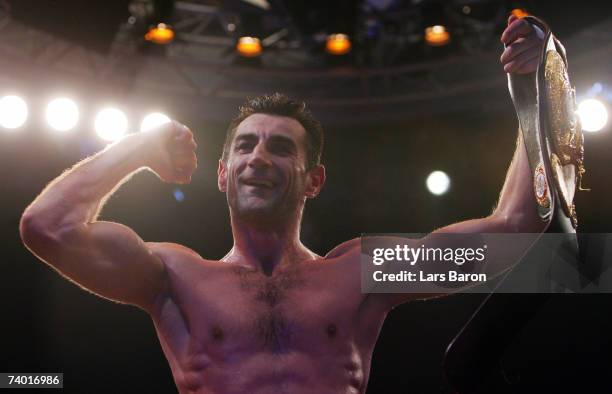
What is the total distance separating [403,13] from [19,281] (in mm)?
4414

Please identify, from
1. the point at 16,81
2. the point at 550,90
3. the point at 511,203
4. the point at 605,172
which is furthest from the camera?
the point at 605,172

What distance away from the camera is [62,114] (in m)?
5.66

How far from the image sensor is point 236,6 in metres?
5.64

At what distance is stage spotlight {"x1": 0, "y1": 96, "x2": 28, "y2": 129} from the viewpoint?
5.41 meters

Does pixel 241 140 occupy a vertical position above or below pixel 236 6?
below

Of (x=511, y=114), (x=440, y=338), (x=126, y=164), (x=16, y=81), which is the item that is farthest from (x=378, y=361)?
(x=126, y=164)

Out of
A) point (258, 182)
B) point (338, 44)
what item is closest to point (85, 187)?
point (258, 182)

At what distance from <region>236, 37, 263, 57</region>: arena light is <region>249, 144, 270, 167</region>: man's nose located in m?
3.41

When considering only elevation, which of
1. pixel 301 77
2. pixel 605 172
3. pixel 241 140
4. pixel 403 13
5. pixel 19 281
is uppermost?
pixel 403 13

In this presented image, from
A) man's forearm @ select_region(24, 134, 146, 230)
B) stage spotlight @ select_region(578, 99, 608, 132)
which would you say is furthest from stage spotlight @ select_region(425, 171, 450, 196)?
man's forearm @ select_region(24, 134, 146, 230)

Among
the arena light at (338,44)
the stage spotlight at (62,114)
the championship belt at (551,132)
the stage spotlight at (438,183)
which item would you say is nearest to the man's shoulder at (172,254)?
the championship belt at (551,132)

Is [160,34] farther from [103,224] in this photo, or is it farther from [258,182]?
[103,224]

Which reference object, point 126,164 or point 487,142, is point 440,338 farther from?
point 126,164

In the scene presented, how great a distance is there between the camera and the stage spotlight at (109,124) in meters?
5.76
